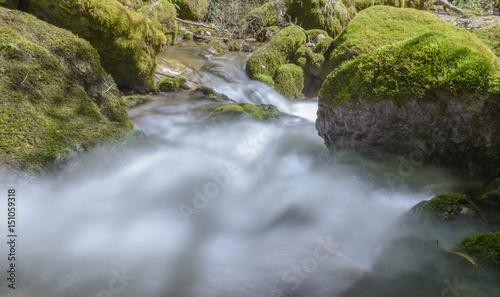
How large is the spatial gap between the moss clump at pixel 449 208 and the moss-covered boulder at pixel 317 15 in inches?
491

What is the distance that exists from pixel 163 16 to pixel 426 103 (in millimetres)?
13488

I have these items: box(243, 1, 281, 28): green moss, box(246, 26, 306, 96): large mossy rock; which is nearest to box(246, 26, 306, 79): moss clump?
box(246, 26, 306, 96): large mossy rock

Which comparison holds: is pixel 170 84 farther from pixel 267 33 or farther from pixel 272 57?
pixel 267 33

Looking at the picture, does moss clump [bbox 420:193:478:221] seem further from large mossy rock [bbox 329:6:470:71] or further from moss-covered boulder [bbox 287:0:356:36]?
moss-covered boulder [bbox 287:0:356:36]

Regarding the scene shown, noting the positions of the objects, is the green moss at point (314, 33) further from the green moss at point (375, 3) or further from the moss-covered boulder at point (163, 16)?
the moss-covered boulder at point (163, 16)

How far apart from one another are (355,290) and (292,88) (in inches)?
366

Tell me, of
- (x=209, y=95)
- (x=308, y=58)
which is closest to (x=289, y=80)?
(x=308, y=58)

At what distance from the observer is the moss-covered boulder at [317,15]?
43.6 feet

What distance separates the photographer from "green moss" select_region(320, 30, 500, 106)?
283 cm

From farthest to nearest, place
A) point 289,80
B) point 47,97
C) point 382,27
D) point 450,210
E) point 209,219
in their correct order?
point 289,80, point 382,27, point 47,97, point 209,219, point 450,210

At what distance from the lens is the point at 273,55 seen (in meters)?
11.0

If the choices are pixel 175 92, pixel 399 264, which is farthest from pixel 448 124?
pixel 175 92

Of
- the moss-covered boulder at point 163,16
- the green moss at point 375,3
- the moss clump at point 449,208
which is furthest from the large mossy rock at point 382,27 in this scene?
the moss-covered boulder at point 163,16

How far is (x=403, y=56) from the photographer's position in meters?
3.29
